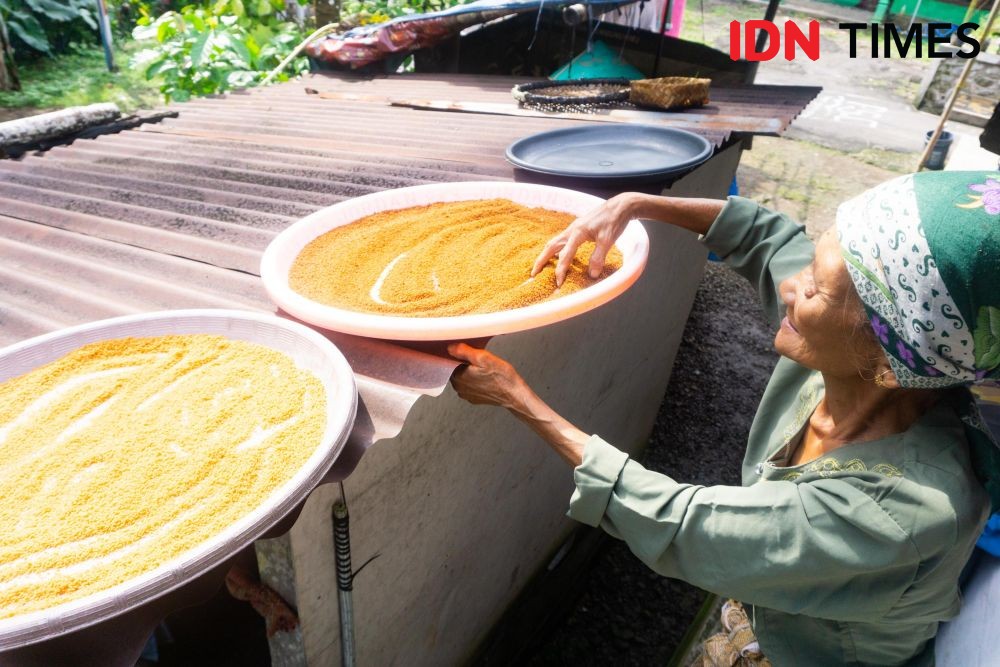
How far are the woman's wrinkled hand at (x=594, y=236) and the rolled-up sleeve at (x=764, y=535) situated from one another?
46cm

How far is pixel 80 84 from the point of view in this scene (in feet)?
39.3

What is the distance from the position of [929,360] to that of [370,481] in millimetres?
1363

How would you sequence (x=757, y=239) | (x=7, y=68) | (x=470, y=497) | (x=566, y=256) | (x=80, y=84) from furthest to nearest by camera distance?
(x=80, y=84), (x=7, y=68), (x=470, y=497), (x=757, y=239), (x=566, y=256)

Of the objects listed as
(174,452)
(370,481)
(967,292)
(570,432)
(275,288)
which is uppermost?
(967,292)

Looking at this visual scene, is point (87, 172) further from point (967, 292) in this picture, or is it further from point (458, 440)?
point (967, 292)

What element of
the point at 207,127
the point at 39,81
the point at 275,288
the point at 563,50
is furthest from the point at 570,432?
the point at 39,81

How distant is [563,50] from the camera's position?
21.3ft

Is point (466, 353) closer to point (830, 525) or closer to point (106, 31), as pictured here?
point (830, 525)

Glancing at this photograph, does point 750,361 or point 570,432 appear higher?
point 570,432

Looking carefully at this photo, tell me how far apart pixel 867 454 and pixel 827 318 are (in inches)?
12.1

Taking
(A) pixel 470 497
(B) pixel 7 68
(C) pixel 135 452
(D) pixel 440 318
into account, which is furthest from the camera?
(B) pixel 7 68

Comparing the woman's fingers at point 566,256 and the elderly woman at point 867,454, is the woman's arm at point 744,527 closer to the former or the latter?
the elderly woman at point 867,454

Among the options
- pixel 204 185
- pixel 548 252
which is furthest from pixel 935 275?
pixel 204 185

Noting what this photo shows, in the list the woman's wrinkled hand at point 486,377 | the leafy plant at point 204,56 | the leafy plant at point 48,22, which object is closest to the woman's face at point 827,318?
the woman's wrinkled hand at point 486,377
